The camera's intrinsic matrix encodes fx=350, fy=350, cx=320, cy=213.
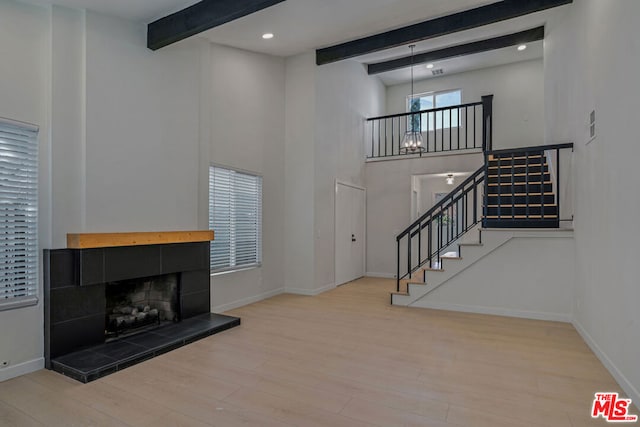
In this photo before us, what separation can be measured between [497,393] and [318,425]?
4.75ft

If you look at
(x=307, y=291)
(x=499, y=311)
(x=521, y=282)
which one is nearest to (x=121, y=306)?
(x=307, y=291)

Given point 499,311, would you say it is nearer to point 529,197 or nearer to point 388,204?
point 529,197

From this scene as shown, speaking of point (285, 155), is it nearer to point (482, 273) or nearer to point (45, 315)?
point (482, 273)

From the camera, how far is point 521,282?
15.7ft

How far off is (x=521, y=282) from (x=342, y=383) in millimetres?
3230

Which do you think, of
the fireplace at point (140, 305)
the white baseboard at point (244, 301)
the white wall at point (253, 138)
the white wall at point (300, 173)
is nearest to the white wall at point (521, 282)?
the white wall at point (300, 173)

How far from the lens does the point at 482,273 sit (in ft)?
16.4

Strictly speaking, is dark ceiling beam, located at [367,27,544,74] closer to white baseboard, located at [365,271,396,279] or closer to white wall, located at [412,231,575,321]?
white wall, located at [412,231,575,321]

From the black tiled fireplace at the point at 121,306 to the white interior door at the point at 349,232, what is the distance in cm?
310

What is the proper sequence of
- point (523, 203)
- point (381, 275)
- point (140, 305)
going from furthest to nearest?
point (381, 275) < point (523, 203) < point (140, 305)

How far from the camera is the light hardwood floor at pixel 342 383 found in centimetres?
239

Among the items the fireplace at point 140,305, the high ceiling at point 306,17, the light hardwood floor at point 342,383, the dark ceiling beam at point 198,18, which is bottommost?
the light hardwood floor at point 342,383

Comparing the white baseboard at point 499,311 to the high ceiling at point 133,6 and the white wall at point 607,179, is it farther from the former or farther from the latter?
the high ceiling at point 133,6

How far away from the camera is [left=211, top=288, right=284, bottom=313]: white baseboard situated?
16.5 ft
